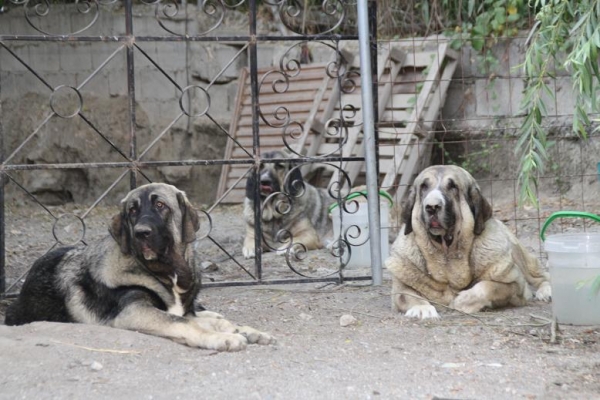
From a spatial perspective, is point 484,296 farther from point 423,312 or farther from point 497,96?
point 497,96

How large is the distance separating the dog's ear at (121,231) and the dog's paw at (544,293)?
293cm

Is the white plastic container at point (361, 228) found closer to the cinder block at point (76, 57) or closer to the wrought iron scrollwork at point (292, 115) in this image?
the wrought iron scrollwork at point (292, 115)

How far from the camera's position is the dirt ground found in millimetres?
3834

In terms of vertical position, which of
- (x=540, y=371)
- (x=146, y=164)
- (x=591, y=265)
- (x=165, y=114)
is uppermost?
(x=165, y=114)

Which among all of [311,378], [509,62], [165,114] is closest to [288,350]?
[311,378]

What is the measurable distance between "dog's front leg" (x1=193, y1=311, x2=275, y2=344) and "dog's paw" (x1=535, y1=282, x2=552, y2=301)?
89.6 inches

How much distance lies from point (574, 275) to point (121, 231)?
2.64 m

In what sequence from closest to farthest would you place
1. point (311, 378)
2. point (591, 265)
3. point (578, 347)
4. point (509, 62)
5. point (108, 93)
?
1. point (311, 378)
2. point (578, 347)
3. point (591, 265)
4. point (509, 62)
5. point (108, 93)

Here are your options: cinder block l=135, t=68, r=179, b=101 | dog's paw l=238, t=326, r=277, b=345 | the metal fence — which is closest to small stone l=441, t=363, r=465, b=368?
dog's paw l=238, t=326, r=277, b=345

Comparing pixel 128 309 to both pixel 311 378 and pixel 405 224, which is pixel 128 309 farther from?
pixel 405 224

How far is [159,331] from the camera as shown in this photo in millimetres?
4785

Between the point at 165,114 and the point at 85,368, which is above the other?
the point at 165,114

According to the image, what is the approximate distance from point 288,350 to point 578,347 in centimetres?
153

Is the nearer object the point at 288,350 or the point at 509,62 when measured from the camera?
the point at 288,350
